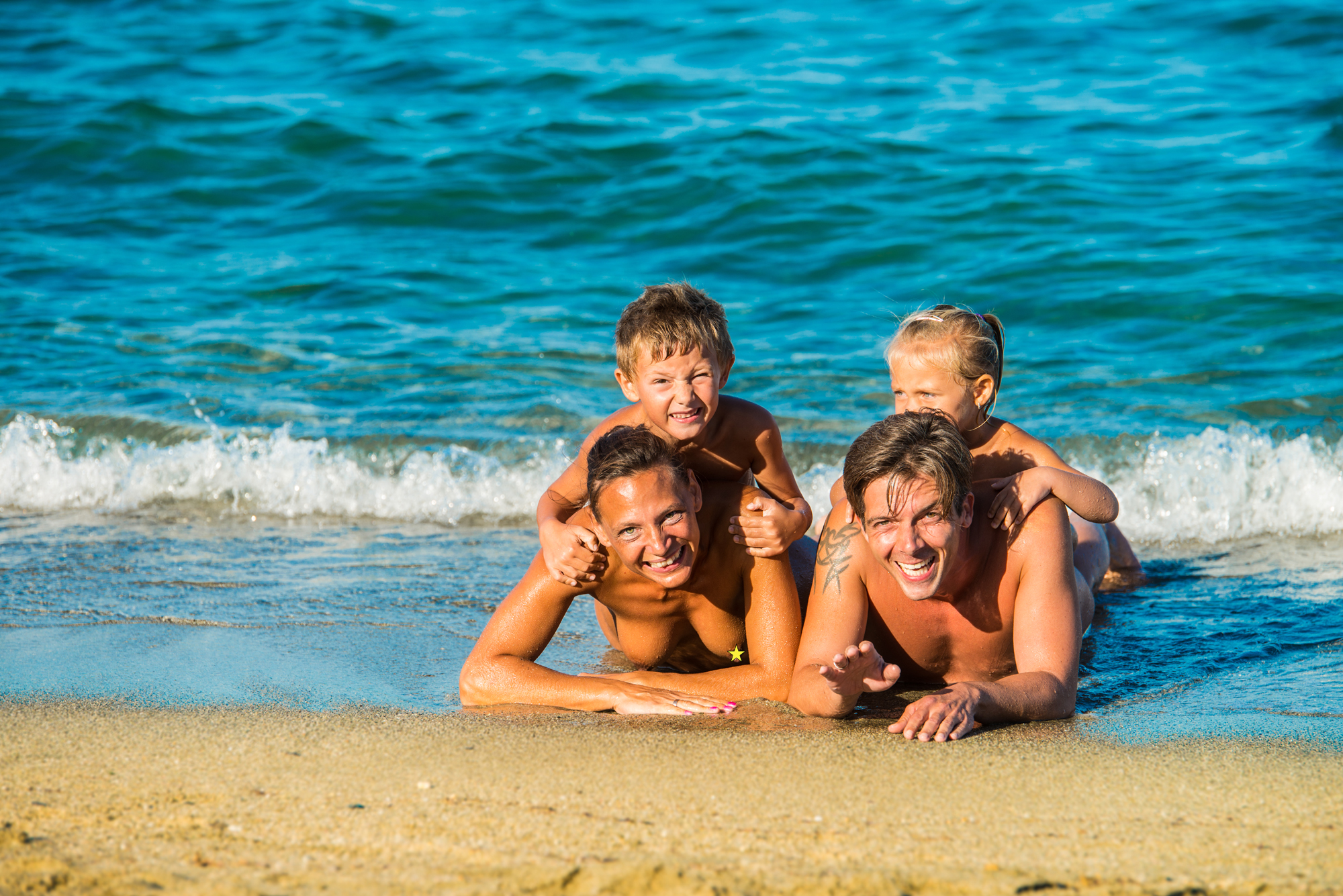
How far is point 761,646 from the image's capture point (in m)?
4.39

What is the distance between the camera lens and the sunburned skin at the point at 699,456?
430cm

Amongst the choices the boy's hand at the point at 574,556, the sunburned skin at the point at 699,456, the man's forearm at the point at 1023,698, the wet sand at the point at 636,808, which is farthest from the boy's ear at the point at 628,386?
the man's forearm at the point at 1023,698

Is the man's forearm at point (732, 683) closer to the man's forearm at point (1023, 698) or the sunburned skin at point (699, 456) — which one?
the sunburned skin at point (699, 456)

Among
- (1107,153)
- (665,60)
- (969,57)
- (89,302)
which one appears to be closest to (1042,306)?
(1107,153)

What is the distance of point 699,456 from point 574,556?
Answer: 75 centimetres

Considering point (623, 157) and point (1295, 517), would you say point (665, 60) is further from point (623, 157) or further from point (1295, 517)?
point (1295, 517)

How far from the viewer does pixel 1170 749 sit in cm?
368

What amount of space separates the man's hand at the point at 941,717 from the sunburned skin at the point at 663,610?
59 cm

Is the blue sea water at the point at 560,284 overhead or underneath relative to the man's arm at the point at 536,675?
overhead

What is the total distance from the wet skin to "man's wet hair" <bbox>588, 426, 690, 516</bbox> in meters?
0.62

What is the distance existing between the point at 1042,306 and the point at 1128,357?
1099 millimetres

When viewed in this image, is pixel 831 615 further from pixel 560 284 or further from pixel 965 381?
pixel 560 284

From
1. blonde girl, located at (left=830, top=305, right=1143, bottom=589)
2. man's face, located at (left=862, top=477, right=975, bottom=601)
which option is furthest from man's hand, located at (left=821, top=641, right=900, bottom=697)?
blonde girl, located at (left=830, top=305, right=1143, bottom=589)

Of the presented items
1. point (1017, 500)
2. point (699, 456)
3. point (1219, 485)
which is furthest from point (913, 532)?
point (1219, 485)
